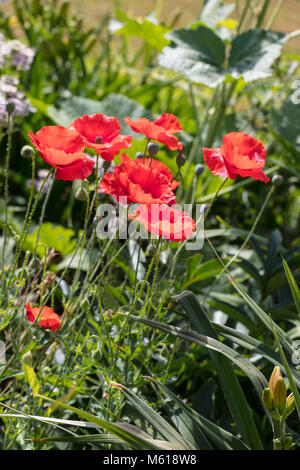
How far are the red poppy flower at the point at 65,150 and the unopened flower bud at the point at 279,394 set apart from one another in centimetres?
32

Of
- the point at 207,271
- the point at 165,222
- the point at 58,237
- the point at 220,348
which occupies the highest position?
the point at 165,222

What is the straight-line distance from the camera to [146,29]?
1.52 metres

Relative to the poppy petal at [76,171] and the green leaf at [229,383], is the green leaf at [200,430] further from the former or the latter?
the poppy petal at [76,171]

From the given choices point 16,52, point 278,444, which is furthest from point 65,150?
point 16,52

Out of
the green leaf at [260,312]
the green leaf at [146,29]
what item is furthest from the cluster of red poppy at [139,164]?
the green leaf at [146,29]

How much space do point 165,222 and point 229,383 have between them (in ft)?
0.73

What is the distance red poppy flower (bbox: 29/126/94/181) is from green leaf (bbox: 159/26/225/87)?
639 millimetres

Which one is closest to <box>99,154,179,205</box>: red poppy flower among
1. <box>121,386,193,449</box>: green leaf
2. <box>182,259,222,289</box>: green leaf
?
<box>121,386,193,449</box>: green leaf

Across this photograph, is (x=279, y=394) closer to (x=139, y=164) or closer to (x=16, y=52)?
(x=139, y=164)

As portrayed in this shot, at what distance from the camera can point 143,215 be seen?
61 cm

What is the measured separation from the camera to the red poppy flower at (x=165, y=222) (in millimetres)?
587

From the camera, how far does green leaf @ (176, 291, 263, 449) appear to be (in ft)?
2.18

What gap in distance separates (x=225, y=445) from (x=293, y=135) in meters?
1.18
